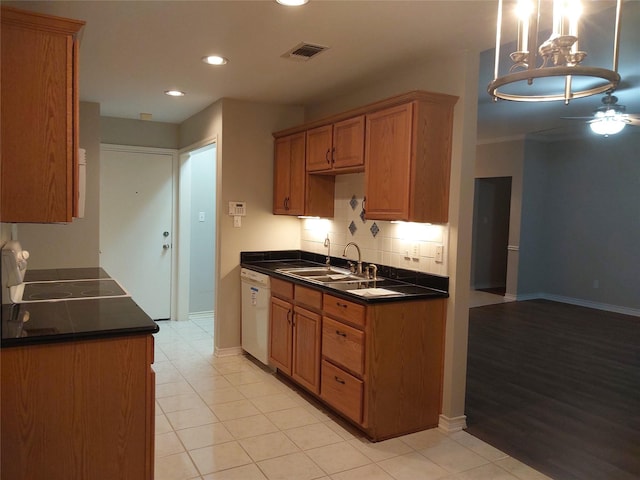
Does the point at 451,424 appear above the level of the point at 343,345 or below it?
below

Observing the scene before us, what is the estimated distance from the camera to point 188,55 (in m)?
3.29

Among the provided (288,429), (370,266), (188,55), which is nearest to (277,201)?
(370,266)

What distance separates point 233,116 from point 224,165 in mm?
461

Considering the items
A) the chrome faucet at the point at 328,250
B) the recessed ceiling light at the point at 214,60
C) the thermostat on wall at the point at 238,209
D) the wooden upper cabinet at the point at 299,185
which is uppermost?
the recessed ceiling light at the point at 214,60

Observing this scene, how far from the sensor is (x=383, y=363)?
9.80ft

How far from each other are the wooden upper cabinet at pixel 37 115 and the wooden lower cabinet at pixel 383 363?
1.73 metres

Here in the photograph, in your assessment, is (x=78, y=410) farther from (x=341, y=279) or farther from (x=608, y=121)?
(x=608, y=121)

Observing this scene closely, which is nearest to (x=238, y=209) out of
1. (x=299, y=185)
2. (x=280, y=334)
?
(x=299, y=185)

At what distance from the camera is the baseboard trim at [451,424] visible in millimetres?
3164

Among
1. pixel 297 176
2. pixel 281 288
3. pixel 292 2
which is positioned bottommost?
pixel 281 288

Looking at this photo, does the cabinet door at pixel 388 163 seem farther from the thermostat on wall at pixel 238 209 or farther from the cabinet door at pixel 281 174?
the thermostat on wall at pixel 238 209

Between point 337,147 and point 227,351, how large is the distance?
2.22 meters

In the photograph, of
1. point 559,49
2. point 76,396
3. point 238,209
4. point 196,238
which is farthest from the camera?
point 196,238

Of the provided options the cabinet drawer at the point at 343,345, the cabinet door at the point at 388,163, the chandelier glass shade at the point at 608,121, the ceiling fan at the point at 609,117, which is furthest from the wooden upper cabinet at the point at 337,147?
the chandelier glass shade at the point at 608,121
